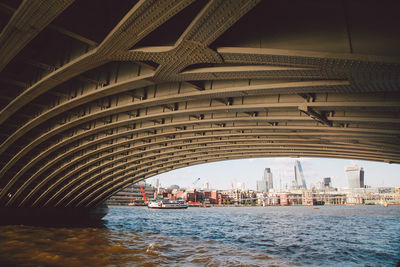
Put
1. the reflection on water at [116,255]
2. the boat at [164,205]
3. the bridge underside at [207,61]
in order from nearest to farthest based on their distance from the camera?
the bridge underside at [207,61]
the reflection on water at [116,255]
the boat at [164,205]

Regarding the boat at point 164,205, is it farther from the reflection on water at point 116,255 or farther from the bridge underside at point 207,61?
the bridge underside at point 207,61

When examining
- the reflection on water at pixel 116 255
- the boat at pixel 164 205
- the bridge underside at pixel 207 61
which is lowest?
the boat at pixel 164 205

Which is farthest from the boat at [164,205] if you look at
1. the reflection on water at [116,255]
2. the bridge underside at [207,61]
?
the bridge underside at [207,61]

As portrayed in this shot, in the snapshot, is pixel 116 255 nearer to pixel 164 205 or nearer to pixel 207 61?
pixel 207 61

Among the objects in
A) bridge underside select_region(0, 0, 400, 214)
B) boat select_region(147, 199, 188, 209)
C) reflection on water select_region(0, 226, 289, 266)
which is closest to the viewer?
bridge underside select_region(0, 0, 400, 214)

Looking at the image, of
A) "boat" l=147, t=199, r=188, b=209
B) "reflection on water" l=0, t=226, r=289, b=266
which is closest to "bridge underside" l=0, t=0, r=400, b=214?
"reflection on water" l=0, t=226, r=289, b=266

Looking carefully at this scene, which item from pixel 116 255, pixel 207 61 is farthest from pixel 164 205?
pixel 207 61

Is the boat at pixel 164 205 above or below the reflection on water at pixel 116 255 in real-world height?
below

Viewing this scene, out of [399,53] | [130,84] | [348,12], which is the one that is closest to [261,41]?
[348,12]

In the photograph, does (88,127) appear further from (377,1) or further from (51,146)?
(377,1)

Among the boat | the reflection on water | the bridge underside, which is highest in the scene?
the bridge underside

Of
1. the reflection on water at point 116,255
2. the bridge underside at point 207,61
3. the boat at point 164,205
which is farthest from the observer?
the boat at point 164,205

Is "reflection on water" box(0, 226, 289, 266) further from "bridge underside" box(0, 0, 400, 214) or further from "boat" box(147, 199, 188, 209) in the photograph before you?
"boat" box(147, 199, 188, 209)

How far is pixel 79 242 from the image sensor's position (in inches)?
721
